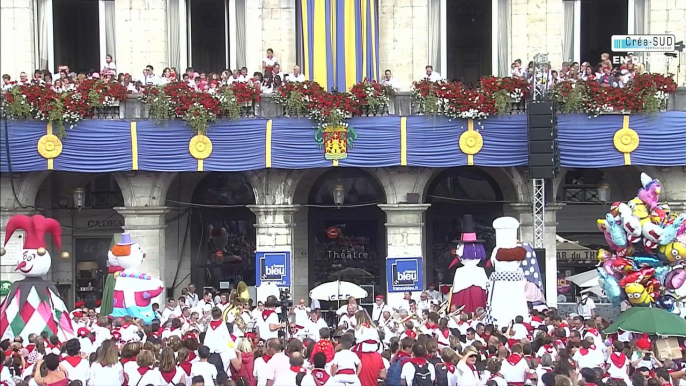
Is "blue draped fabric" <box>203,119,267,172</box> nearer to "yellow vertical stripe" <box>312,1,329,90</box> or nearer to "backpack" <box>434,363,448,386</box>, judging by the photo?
"yellow vertical stripe" <box>312,1,329,90</box>

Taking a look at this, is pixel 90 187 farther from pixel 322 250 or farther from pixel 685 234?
pixel 685 234

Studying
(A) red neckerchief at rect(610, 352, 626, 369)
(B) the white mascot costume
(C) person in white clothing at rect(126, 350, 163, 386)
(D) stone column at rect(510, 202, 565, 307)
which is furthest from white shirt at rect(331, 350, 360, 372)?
(D) stone column at rect(510, 202, 565, 307)

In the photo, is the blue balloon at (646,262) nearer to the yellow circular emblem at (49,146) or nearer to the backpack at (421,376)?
the backpack at (421,376)

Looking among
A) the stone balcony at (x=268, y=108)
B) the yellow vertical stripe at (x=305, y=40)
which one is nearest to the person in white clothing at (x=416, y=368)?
the stone balcony at (x=268, y=108)

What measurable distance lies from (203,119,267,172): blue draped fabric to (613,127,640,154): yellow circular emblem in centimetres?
769

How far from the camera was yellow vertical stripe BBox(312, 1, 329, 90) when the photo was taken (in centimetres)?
2470

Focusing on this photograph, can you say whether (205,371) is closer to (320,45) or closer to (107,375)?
(107,375)

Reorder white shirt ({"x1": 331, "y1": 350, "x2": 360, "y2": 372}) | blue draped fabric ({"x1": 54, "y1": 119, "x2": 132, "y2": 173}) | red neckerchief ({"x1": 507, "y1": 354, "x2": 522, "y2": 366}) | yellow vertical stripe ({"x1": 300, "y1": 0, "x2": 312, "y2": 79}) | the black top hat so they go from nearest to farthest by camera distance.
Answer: white shirt ({"x1": 331, "y1": 350, "x2": 360, "y2": 372}), red neckerchief ({"x1": 507, "y1": 354, "x2": 522, "y2": 366}), the black top hat, blue draped fabric ({"x1": 54, "y1": 119, "x2": 132, "y2": 173}), yellow vertical stripe ({"x1": 300, "y1": 0, "x2": 312, "y2": 79})

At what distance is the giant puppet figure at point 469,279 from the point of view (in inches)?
822

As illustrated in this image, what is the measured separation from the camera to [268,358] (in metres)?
12.7

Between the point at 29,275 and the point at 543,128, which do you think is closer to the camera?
the point at 29,275

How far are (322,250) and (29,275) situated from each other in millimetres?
10849

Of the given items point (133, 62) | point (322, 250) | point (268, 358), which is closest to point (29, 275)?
point (268, 358)

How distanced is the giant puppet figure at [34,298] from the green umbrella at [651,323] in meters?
8.83
